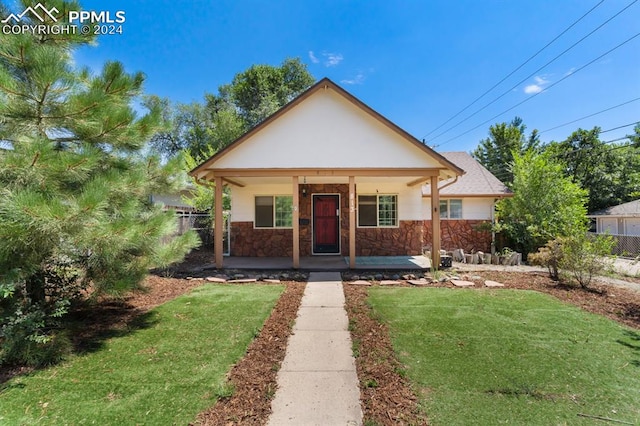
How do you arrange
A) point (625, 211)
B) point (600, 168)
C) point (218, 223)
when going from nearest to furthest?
point (218, 223)
point (625, 211)
point (600, 168)

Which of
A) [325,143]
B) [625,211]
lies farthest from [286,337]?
[625,211]

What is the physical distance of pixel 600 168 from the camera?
24156 mm

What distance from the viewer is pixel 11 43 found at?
134 inches

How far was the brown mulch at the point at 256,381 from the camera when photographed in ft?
8.15

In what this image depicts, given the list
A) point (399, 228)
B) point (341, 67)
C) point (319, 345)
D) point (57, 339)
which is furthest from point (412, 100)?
point (57, 339)

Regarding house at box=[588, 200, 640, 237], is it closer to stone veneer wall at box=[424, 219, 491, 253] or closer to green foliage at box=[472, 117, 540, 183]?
green foliage at box=[472, 117, 540, 183]

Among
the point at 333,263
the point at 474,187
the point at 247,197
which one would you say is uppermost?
the point at 474,187

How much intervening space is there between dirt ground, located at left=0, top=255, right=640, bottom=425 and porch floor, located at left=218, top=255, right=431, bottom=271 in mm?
1470

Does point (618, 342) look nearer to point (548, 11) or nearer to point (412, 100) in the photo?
point (548, 11)

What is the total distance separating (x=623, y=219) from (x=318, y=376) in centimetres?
2567

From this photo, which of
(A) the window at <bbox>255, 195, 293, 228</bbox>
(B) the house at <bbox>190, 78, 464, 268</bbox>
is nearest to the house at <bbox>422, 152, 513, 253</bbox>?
(B) the house at <bbox>190, 78, 464, 268</bbox>

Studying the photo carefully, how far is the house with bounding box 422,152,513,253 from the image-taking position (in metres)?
12.7

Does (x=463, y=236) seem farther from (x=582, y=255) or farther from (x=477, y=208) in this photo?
(x=582, y=255)

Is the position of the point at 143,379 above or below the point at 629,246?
below
